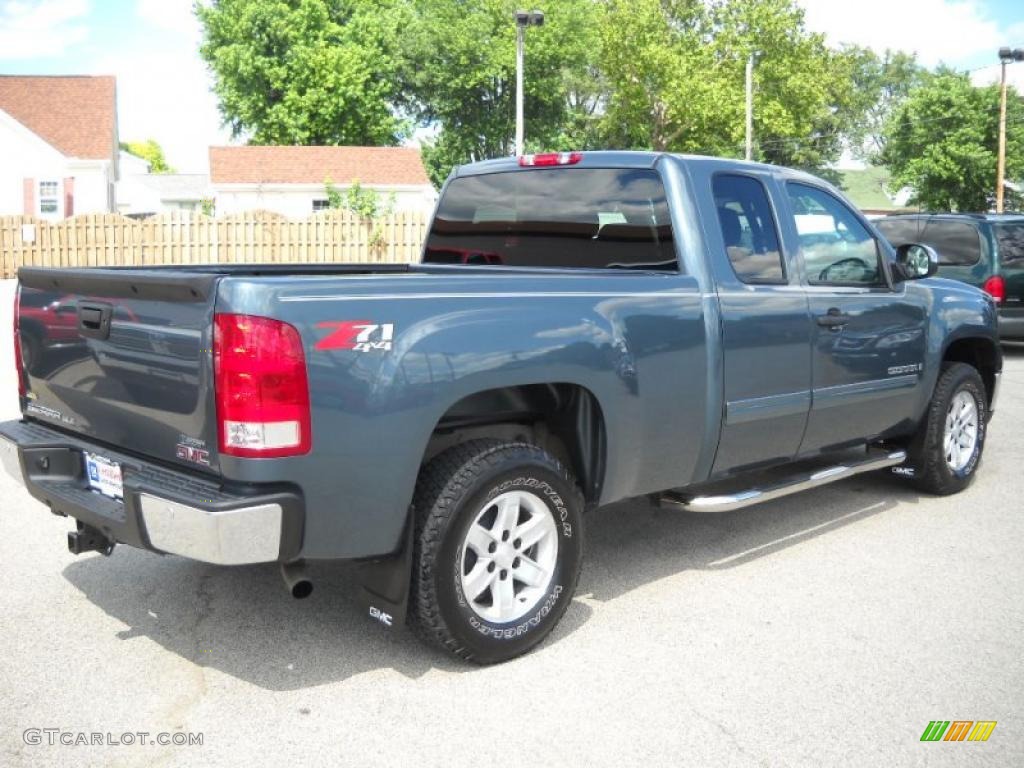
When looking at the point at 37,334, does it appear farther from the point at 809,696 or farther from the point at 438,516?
the point at 809,696

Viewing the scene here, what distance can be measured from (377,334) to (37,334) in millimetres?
1745

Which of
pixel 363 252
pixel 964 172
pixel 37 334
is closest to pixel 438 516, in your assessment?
pixel 37 334

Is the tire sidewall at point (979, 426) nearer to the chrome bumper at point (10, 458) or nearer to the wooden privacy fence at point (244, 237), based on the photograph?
the chrome bumper at point (10, 458)

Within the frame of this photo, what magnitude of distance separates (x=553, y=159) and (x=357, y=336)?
2.24m

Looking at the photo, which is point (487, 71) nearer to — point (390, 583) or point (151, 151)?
point (390, 583)

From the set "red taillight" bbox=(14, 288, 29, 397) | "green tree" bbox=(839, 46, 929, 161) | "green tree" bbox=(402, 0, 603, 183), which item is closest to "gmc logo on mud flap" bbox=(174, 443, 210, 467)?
"red taillight" bbox=(14, 288, 29, 397)

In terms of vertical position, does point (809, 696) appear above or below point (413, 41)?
below

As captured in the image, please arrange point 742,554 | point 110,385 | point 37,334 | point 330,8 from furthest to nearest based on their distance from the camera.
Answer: point 330,8 → point 742,554 → point 37,334 → point 110,385

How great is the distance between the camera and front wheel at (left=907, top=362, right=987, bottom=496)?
21.0ft

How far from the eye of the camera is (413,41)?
179 ft

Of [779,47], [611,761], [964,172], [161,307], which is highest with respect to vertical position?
[779,47]

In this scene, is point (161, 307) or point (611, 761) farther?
point (161, 307)

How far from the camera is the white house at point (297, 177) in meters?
45.8

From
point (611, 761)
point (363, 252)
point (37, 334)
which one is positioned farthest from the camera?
point (363, 252)
